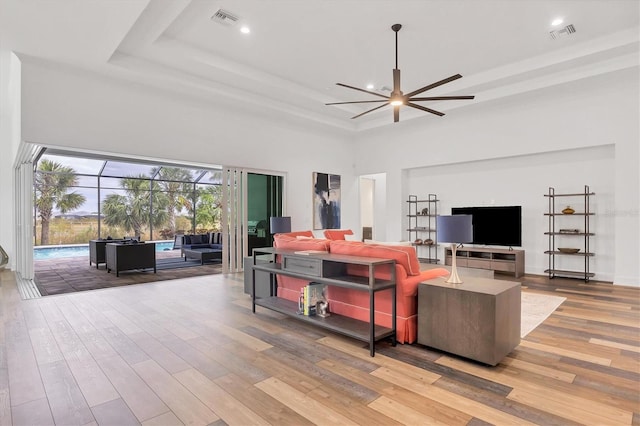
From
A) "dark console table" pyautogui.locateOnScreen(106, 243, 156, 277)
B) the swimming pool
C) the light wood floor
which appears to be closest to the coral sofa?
the light wood floor

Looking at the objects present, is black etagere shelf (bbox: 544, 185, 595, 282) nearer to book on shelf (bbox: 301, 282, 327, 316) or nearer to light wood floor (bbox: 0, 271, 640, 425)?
light wood floor (bbox: 0, 271, 640, 425)

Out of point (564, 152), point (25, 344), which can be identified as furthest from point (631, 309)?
point (25, 344)

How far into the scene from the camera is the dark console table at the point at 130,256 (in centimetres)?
698

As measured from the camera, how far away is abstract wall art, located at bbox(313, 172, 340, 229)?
8961mm

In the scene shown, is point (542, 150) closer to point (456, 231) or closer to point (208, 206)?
point (456, 231)

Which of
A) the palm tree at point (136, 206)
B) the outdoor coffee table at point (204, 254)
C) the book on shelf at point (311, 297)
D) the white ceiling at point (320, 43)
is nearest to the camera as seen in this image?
the book on shelf at point (311, 297)

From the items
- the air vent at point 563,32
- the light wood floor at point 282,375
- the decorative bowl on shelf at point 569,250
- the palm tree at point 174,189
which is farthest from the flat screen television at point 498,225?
the palm tree at point 174,189

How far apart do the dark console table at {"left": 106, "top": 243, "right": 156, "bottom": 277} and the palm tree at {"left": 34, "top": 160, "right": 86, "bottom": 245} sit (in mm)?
5408

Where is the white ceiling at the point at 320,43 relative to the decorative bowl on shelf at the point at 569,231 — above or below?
above

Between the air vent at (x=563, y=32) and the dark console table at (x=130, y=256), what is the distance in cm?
775

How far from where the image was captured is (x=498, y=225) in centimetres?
717

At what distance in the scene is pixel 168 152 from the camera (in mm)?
6379

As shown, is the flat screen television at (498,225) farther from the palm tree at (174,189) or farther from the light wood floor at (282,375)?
the palm tree at (174,189)

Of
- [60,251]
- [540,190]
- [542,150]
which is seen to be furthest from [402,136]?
[60,251]
